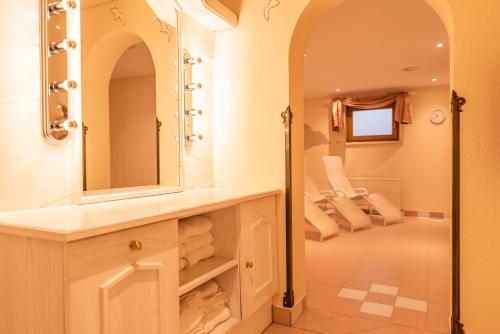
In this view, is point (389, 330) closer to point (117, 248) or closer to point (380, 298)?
point (380, 298)

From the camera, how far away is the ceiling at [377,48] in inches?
122

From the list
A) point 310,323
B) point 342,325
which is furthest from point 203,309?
point 342,325

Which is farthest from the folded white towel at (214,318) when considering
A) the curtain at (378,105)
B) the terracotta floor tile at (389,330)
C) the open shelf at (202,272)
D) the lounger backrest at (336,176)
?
the curtain at (378,105)

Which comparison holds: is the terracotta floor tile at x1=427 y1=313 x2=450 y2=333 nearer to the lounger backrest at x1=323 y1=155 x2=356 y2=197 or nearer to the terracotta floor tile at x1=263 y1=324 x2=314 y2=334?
the terracotta floor tile at x1=263 y1=324 x2=314 y2=334

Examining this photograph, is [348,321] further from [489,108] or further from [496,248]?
[489,108]

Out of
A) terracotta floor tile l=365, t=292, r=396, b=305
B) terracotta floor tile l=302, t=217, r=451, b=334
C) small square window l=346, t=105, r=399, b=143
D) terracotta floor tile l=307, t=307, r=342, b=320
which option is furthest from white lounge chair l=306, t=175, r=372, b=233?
terracotta floor tile l=307, t=307, r=342, b=320

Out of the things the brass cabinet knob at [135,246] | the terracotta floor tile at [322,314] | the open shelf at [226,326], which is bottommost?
the terracotta floor tile at [322,314]

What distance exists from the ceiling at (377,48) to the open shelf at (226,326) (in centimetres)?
260

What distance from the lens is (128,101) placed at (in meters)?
1.77

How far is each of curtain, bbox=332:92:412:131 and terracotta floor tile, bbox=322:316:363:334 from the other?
4706 mm

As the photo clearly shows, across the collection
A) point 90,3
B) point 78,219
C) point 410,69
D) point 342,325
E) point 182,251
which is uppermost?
point 410,69

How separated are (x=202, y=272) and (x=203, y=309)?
0.18 meters

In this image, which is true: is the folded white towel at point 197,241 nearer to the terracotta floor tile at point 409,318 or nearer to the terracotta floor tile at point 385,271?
the terracotta floor tile at point 385,271

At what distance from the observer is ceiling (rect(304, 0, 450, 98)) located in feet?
10.2
